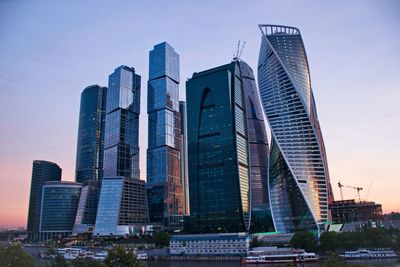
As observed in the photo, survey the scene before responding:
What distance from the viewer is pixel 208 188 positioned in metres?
176

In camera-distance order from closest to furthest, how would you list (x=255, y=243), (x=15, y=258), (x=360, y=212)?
1. (x=15, y=258)
2. (x=255, y=243)
3. (x=360, y=212)

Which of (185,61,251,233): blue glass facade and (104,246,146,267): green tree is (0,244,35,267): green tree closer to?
(104,246,146,267): green tree

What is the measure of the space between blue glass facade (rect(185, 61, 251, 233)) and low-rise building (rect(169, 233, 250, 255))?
48123 mm

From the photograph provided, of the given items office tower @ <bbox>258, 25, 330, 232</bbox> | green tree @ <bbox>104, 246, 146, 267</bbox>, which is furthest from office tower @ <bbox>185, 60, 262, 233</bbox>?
green tree @ <bbox>104, 246, 146, 267</bbox>

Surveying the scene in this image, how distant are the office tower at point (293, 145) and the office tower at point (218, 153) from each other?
17973 millimetres

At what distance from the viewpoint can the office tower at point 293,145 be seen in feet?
474

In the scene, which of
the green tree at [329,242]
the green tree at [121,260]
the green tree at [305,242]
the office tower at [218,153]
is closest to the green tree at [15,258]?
the green tree at [121,260]

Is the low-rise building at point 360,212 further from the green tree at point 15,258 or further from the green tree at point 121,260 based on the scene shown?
the green tree at point 15,258

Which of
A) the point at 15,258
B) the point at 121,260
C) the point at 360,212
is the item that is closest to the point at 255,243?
the point at 121,260

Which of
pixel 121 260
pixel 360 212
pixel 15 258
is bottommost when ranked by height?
pixel 121 260

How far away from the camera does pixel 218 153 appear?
17650cm

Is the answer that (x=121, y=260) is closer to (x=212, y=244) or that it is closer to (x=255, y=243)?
(x=212, y=244)

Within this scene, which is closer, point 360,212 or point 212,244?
point 212,244

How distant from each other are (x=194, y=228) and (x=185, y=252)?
5799 centimetres
